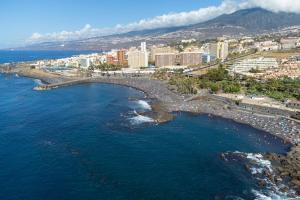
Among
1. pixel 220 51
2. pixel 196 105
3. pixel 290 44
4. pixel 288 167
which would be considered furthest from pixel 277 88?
pixel 290 44

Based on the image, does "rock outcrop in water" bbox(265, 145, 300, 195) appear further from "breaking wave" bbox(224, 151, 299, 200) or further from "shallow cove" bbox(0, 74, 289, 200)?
"shallow cove" bbox(0, 74, 289, 200)

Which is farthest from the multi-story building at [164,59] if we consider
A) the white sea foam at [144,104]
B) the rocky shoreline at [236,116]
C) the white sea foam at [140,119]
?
the white sea foam at [140,119]

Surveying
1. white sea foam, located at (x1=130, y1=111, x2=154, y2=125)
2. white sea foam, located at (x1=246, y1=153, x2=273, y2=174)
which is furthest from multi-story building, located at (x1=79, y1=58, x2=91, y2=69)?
white sea foam, located at (x1=246, y1=153, x2=273, y2=174)

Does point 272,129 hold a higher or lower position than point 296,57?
lower

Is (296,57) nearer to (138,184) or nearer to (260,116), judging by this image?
(260,116)

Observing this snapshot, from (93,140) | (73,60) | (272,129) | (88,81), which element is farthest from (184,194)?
(73,60)

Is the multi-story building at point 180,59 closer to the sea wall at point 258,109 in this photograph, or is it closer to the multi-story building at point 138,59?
the multi-story building at point 138,59
